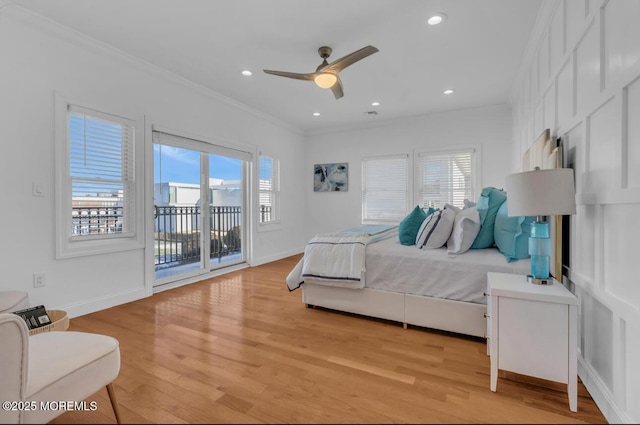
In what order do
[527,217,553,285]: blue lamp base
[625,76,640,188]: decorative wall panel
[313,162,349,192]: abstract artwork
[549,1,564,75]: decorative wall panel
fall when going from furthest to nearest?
[313,162,349,192]: abstract artwork < [549,1,564,75]: decorative wall panel < [527,217,553,285]: blue lamp base < [625,76,640,188]: decorative wall panel

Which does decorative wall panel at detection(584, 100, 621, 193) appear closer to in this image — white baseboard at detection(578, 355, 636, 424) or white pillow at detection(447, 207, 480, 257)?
white pillow at detection(447, 207, 480, 257)

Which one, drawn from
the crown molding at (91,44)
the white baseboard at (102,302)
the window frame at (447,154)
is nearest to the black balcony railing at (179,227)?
the white baseboard at (102,302)

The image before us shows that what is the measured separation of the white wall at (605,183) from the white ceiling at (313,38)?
881 mm

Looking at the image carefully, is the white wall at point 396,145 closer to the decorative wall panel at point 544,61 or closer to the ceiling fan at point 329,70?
the decorative wall panel at point 544,61

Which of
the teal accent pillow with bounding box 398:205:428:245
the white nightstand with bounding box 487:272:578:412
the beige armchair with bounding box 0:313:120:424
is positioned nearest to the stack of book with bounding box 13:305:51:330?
the beige armchair with bounding box 0:313:120:424

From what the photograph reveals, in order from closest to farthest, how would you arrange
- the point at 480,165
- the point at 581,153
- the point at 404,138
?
the point at 581,153 → the point at 480,165 → the point at 404,138

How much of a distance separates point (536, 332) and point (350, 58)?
2.46 metres

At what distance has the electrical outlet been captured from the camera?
8.46 ft

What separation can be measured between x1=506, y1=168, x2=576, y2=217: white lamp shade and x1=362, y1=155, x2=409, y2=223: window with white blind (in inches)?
158

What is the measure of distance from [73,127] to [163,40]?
4.06ft

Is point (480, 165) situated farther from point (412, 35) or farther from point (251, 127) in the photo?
point (251, 127)

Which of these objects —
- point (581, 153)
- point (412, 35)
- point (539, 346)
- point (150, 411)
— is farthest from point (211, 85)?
point (539, 346)

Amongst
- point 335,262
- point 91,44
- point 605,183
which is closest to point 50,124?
point 91,44

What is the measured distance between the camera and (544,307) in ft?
5.09
